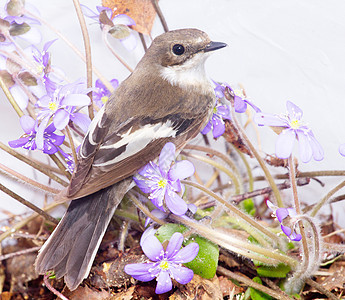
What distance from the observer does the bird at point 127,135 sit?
1394mm

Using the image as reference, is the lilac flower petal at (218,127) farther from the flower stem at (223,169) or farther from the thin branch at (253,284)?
the thin branch at (253,284)

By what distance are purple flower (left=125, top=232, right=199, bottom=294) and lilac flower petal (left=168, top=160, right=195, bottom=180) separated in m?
0.15

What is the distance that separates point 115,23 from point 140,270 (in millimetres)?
819

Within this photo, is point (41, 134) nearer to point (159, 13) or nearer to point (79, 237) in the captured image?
point (79, 237)

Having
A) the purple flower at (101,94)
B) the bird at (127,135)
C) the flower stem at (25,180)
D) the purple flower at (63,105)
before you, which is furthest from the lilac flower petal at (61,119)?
the purple flower at (101,94)

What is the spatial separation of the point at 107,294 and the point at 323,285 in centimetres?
66

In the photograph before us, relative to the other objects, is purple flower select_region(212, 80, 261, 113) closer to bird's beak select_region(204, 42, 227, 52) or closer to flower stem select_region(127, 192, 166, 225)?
bird's beak select_region(204, 42, 227, 52)

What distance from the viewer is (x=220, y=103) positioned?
5.45ft

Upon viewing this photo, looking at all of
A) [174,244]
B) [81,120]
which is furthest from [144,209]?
[81,120]

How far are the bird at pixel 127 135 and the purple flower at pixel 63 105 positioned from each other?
7cm

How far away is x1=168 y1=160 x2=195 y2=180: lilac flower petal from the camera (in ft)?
4.33

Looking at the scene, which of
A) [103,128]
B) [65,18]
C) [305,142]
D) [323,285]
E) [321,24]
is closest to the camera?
[305,142]

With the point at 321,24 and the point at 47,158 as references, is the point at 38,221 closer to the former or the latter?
the point at 47,158

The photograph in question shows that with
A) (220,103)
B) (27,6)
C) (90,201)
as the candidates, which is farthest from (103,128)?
(27,6)
